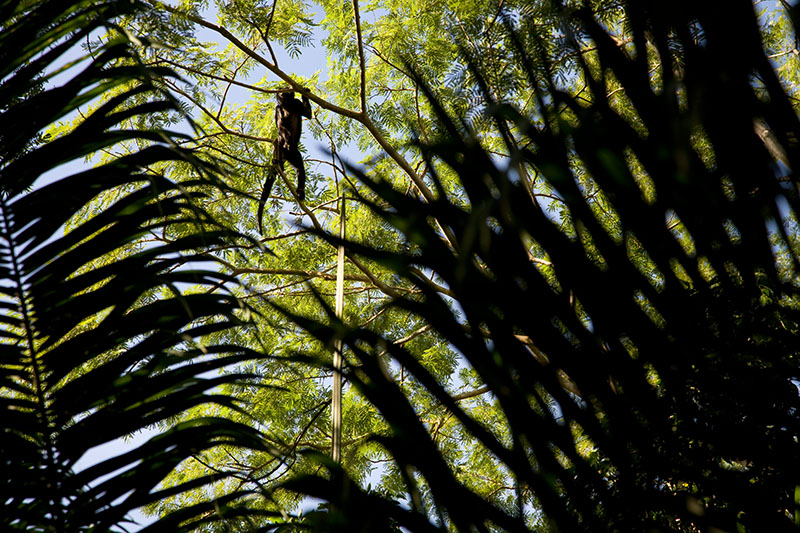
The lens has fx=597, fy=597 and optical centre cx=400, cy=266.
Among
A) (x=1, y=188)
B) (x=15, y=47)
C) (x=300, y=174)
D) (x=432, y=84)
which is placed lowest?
(x=1, y=188)

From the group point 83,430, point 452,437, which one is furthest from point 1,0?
point 452,437

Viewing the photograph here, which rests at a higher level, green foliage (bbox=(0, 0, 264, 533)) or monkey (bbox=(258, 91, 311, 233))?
monkey (bbox=(258, 91, 311, 233))

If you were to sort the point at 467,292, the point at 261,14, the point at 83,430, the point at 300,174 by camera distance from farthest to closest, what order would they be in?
1. the point at 261,14
2. the point at 300,174
3. the point at 83,430
4. the point at 467,292

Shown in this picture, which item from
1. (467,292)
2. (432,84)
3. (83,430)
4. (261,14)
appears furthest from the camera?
(432,84)

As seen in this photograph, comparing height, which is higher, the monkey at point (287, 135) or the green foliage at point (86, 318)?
the monkey at point (287, 135)

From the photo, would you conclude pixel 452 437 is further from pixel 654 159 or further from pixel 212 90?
pixel 654 159

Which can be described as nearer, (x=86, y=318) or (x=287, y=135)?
(x=86, y=318)

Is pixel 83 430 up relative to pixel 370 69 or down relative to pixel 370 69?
down

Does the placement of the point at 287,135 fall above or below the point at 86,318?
above

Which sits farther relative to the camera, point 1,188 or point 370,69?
point 370,69

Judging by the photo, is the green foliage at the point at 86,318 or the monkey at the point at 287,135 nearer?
the green foliage at the point at 86,318

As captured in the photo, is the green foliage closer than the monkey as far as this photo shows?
Yes

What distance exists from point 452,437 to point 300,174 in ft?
9.90

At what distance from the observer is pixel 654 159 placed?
0.38 meters
